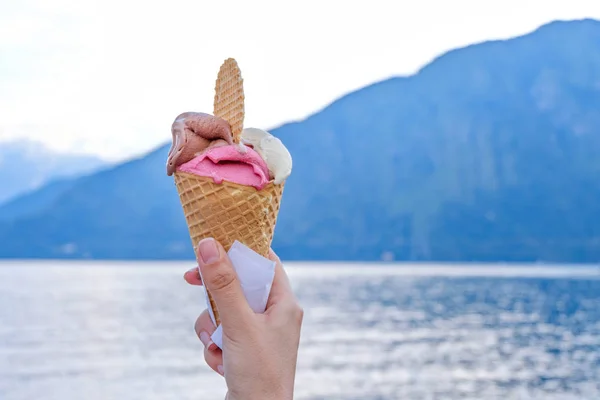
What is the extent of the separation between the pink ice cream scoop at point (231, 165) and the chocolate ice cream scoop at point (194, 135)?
22 mm

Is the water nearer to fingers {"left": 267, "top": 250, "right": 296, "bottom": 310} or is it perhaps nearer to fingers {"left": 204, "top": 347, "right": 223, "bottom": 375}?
fingers {"left": 204, "top": 347, "right": 223, "bottom": 375}

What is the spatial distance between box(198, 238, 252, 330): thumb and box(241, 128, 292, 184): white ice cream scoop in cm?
46

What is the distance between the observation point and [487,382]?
35719 millimetres

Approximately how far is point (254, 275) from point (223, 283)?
0.27 m

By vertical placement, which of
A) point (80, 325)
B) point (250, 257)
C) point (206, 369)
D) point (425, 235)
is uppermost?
point (250, 257)

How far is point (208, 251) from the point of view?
80.1 inches

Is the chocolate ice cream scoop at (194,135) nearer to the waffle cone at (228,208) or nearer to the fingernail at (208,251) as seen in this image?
the waffle cone at (228,208)

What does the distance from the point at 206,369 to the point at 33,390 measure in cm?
787

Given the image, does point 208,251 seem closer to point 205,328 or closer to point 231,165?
point 231,165

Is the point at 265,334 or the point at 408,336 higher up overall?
the point at 265,334

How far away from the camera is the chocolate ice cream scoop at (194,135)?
242 centimetres

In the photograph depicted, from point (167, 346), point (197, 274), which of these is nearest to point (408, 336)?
point (167, 346)

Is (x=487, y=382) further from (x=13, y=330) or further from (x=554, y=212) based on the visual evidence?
(x=554, y=212)

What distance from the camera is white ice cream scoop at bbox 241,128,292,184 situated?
97.1 inches
